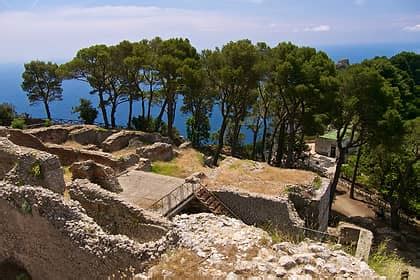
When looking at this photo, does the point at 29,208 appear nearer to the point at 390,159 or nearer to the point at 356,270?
the point at 356,270

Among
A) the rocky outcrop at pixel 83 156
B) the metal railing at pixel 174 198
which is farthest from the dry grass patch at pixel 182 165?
the metal railing at pixel 174 198

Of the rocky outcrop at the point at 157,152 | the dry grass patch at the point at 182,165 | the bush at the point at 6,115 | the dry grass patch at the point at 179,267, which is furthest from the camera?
the bush at the point at 6,115

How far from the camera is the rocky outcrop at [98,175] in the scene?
61.7 ft

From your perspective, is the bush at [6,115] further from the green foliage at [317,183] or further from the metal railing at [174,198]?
the green foliage at [317,183]

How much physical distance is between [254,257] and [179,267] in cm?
160

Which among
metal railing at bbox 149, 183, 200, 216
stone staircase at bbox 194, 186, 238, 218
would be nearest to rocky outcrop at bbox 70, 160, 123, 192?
metal railing at bbox 149, 183, 200, 216

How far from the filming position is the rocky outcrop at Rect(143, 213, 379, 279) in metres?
8.80

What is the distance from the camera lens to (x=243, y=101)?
107 ft

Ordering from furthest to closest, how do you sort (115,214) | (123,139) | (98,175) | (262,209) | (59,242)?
(123,139)
(98,175)
(262,209)
(115,214)
(59,242)

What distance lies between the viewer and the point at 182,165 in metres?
27.2

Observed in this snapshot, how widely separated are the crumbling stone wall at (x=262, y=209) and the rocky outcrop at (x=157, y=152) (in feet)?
31.4

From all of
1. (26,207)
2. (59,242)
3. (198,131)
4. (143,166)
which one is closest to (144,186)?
(143,166)

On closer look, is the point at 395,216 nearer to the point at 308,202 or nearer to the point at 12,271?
the point at 308,202

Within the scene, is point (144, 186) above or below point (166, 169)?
above
